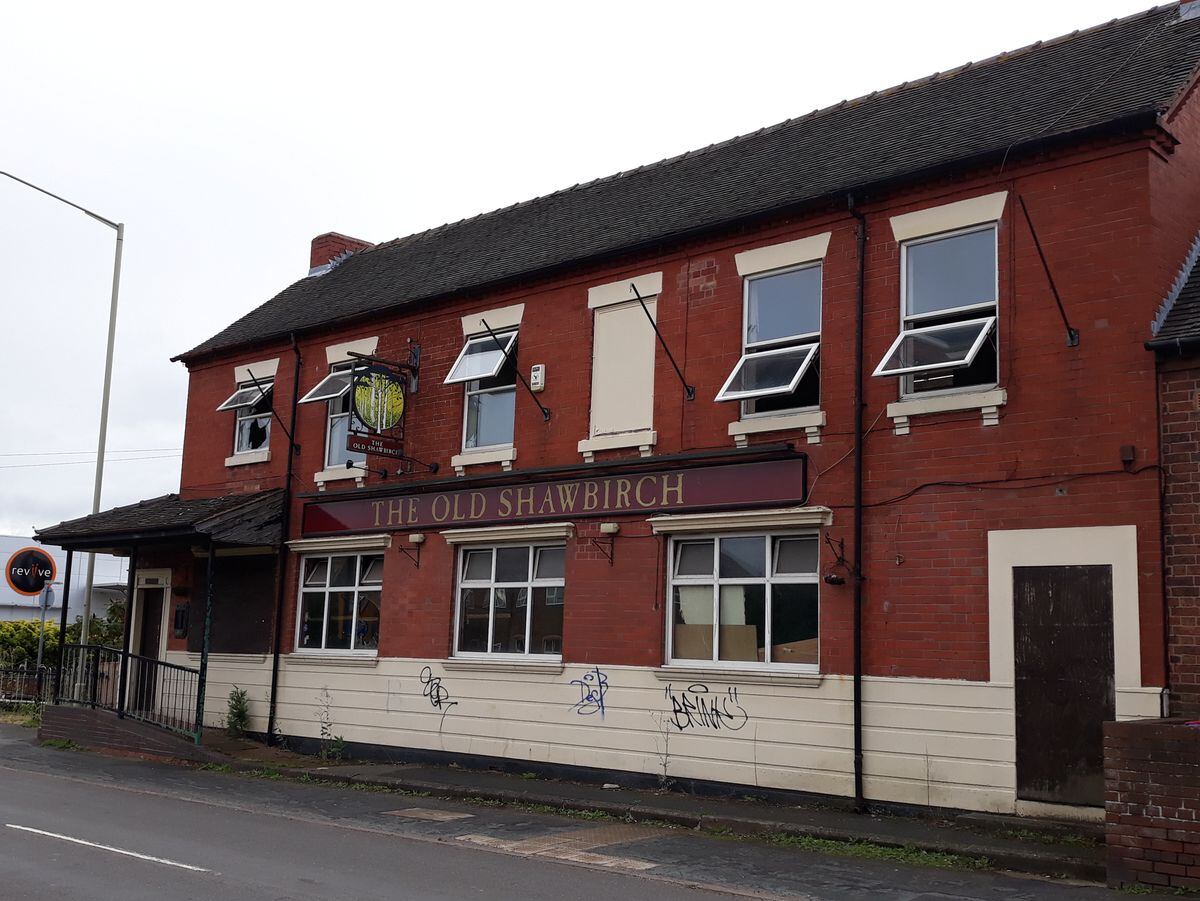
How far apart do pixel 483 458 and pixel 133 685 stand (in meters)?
7.75

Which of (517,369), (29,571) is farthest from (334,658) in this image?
(29,571)

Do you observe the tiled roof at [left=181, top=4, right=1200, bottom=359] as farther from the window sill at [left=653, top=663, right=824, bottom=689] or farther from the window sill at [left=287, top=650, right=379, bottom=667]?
the window sill at [left=287, top=650, right=379, bottom=667]

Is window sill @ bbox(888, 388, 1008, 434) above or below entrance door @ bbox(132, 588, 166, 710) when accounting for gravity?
above

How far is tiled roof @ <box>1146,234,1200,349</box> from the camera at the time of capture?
1045cm

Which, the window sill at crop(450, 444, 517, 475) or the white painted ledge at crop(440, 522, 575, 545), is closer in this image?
the white painted ledge at crop(440, 522, 575, 545)

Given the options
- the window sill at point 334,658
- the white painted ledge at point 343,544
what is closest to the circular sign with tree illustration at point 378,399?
the white painted ledge at point 343,544

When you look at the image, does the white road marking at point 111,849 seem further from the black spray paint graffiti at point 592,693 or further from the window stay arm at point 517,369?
the window stay arm at point 517,369

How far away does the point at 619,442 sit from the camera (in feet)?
48.2

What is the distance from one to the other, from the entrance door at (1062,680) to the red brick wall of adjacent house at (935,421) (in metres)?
0.38

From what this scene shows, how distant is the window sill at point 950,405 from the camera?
37.7 ft

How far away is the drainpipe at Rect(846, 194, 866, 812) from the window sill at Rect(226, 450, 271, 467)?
11.1m

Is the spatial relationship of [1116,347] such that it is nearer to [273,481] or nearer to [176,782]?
[176,782]

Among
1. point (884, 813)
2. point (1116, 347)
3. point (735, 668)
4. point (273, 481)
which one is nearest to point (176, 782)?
point (273, 481)

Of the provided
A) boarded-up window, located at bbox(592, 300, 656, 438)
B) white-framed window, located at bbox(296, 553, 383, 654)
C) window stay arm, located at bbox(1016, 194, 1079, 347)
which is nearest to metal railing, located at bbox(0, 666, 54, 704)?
white-framed window, located at bbox(296, 553, 383, 654)
